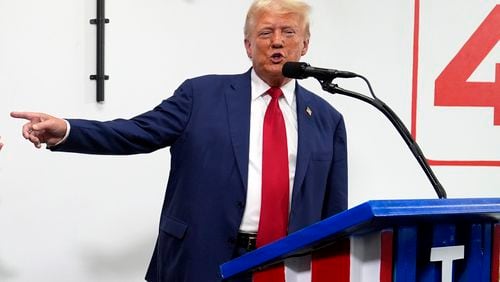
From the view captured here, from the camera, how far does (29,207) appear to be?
1.85 m

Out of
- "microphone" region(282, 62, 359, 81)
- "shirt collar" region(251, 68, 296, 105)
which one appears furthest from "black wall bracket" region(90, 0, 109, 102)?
"microphone" region(282, 62, 359, 81)

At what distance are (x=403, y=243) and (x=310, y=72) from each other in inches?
19.2

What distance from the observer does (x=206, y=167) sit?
5.10 ft

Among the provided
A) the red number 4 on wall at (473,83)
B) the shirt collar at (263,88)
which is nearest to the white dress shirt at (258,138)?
the shirt collar at (263,88)

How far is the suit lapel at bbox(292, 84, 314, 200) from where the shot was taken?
157 centimetres

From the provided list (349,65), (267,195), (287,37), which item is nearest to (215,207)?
(267,195)

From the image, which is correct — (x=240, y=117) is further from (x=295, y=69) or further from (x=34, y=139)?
(x=34, y=139)

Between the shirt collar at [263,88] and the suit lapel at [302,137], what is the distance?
20mm

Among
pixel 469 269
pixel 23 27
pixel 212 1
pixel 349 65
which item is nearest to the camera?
pixel 469 269

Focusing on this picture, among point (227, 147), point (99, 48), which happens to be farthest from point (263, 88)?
point (99, 48)

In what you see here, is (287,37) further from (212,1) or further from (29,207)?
(29,207)

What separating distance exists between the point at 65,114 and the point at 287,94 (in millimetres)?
666

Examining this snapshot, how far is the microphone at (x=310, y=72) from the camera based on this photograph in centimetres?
120

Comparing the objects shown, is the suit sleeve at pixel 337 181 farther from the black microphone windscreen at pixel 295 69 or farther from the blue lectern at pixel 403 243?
the blue lectern at pixel 403 243
